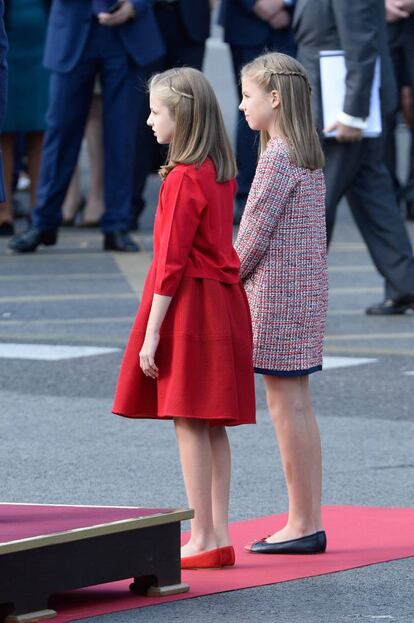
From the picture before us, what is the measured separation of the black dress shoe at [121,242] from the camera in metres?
12.2

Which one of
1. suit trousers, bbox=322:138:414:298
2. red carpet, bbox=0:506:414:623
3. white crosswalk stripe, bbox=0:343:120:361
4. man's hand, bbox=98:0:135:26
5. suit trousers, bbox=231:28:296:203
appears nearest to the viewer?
red carpet, bbox=0:506:414:623

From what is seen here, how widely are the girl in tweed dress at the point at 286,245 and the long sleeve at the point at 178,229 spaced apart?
27 cm

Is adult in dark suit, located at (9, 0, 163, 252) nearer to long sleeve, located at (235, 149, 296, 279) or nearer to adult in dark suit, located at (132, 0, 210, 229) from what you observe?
adult in dark suit, located at (132, 0, 210, 229)

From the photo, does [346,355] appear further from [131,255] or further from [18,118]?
[18,118]

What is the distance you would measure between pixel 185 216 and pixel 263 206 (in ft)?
0.99

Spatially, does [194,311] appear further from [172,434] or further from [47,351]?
[47,351]

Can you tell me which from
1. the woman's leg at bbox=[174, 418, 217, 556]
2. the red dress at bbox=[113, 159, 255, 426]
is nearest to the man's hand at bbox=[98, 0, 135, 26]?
the red dress at bbox=[113, 159, 255, 426]

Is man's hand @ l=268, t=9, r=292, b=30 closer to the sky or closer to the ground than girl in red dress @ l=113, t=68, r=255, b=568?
closer to the sky

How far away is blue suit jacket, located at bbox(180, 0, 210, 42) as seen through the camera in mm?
13125

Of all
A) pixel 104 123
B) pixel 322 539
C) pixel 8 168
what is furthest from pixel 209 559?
pixel 8 168

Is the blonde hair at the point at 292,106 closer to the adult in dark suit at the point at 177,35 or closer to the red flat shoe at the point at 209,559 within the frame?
the red flat shoe at the point at 209,559

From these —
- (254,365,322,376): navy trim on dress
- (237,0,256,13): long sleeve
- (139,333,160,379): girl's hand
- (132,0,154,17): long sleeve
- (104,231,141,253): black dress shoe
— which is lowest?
(104,231,141,253): black dress shoe

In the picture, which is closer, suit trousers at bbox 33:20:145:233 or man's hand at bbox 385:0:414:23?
man's hand at bbox 385:0:414:23

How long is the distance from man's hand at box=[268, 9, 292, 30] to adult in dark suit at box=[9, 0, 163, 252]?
122 centimetres
